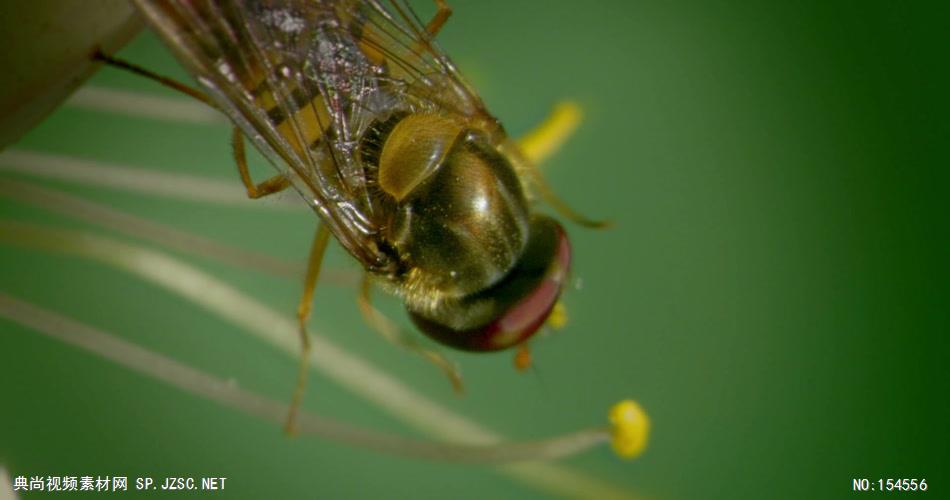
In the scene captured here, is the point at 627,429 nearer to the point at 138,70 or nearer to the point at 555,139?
the point at 555,139

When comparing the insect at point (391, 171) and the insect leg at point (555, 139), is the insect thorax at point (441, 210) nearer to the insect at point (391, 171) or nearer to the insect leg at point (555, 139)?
the insect at point (391, 171)

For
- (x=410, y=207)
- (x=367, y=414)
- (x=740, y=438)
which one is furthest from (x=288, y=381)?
(x=410, y=207)

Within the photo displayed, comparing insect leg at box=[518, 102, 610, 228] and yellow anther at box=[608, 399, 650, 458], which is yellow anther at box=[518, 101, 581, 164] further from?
yellow anther at box=[608, 399, 650, 458]

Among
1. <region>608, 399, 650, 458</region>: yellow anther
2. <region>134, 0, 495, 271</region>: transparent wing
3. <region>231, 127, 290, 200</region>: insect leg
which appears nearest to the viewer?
<region>134, 0, 495, 271</region>: transparent wing

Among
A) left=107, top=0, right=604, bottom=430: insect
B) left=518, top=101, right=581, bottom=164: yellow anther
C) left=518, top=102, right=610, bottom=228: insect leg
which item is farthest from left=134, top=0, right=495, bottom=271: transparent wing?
left=518, top=101, right=581, bottom=164: yellow anther

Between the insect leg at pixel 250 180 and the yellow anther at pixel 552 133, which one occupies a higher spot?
the yellow anther at pixel 552 133

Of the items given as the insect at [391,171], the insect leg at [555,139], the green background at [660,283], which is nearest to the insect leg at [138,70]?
the insect at [391,171]
